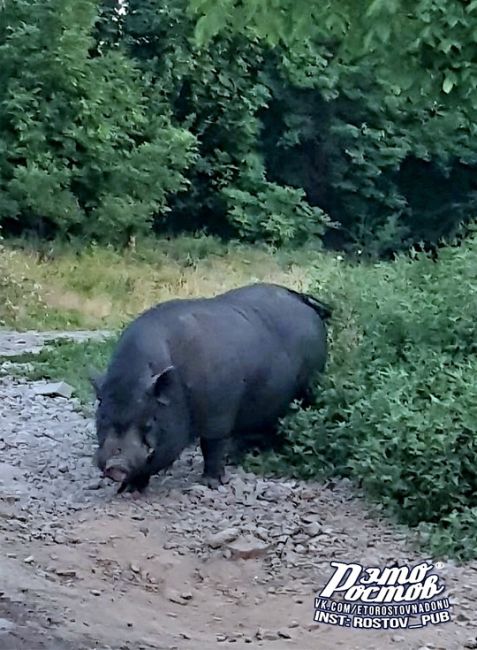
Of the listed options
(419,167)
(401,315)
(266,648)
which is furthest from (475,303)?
(419,167)

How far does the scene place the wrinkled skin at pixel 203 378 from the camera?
21.2 feet

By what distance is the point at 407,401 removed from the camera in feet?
22.4

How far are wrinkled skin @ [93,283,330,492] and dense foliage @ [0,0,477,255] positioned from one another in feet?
28.9

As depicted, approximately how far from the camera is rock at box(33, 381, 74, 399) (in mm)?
9844

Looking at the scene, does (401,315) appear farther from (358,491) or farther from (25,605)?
(25,605)

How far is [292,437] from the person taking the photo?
7496mm

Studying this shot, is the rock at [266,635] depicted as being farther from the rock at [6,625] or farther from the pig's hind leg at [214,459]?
the pig's hind leg at [214,459]

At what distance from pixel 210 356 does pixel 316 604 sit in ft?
7.07

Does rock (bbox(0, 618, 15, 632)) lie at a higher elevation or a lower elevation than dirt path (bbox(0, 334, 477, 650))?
higher

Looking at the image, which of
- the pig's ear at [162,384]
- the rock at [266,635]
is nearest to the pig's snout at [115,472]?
the pig's ear at [162,384]

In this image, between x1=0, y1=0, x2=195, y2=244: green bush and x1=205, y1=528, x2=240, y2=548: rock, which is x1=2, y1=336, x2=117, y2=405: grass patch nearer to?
x1=205, y1=528, x2=240, y2=548: rock

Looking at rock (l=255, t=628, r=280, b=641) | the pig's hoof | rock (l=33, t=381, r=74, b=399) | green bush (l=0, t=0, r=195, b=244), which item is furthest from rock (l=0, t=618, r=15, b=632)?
green bush (l=0, t=0, r=195, b=244)

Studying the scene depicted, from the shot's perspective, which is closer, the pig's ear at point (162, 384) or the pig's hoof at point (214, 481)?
the pig's ear at point (162, 384)

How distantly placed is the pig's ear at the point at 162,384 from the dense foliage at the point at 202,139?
1023 cm
